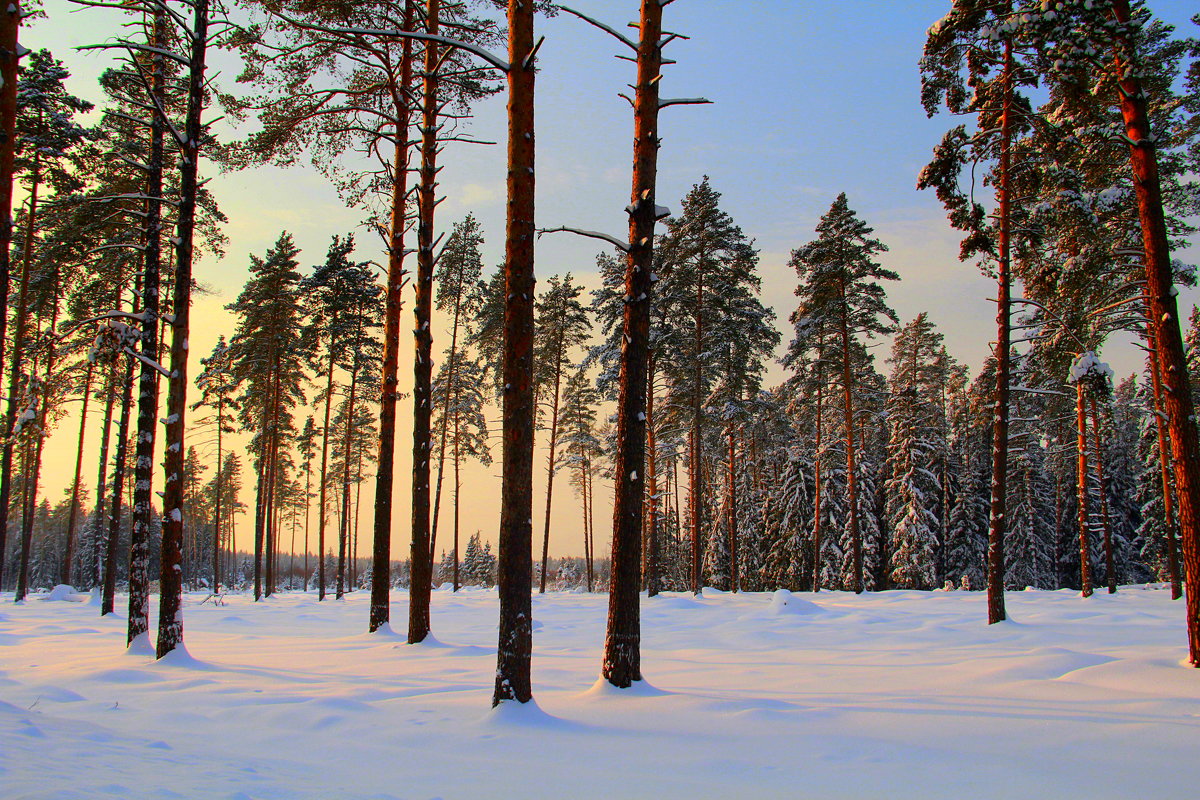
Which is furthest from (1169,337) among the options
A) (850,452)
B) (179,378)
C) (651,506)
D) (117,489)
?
(117,489)

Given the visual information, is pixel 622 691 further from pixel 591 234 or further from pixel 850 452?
pixel 850 452

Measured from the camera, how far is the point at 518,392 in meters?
6.38

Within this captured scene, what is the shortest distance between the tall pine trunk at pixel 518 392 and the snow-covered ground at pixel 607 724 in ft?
2.08

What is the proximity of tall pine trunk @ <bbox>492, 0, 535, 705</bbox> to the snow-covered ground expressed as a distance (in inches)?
25.0

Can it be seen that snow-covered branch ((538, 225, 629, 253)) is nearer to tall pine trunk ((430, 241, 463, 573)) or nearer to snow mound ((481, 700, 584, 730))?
snow mound ((481, 700, 584, 730))

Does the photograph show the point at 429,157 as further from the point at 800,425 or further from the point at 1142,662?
the point at 800,425

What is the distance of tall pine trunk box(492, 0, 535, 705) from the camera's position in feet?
20.4

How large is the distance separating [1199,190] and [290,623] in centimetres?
2574

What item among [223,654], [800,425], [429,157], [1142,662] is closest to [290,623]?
[223,654]

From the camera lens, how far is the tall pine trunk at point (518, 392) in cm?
623

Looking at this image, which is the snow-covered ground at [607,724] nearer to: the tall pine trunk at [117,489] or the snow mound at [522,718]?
the snow mound at [522,718]

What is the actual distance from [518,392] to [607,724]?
3.12 metres

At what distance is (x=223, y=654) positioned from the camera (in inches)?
421

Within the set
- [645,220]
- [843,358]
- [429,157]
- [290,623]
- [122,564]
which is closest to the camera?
[645,220]
